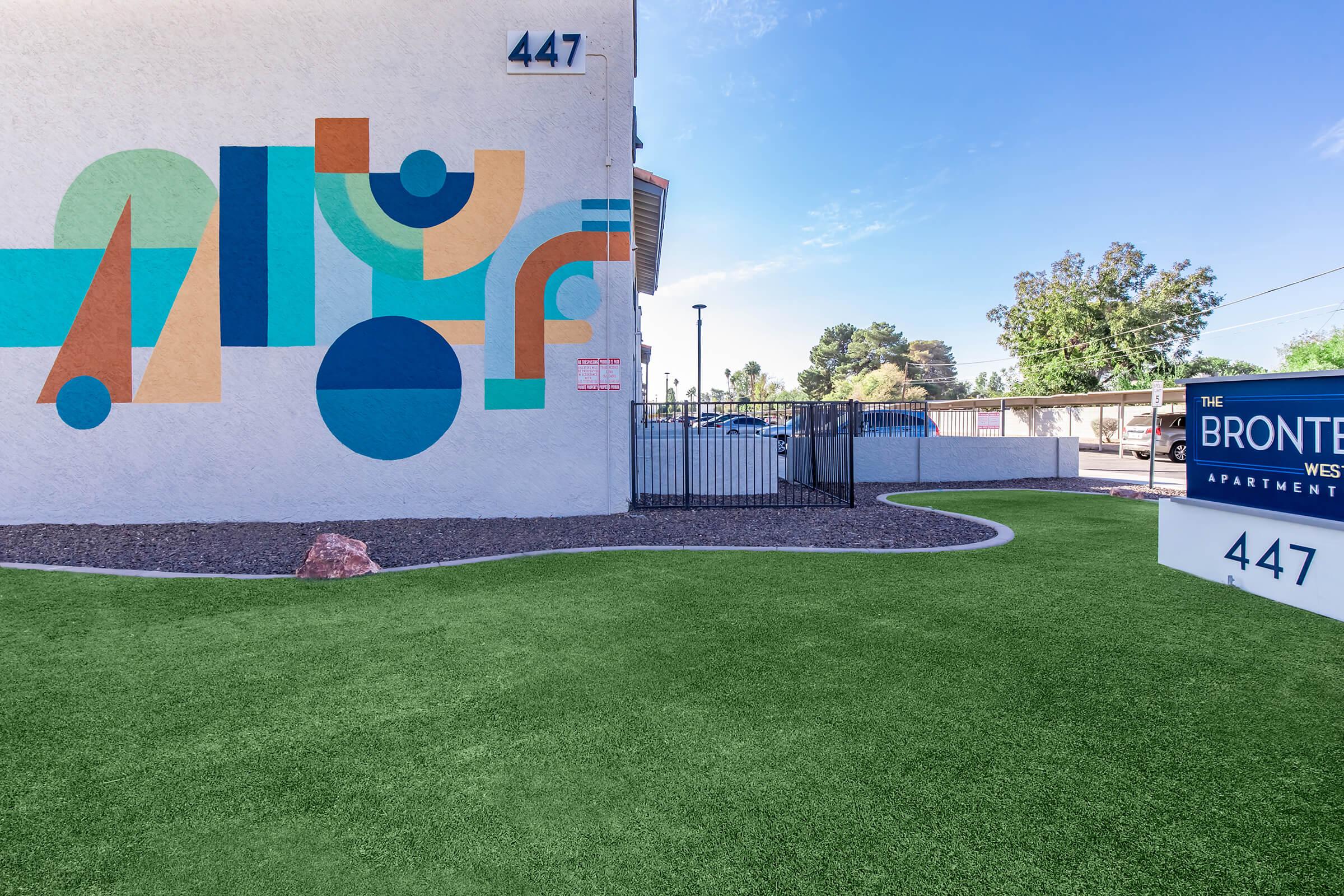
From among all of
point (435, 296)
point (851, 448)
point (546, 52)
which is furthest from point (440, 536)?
point (546, 52)

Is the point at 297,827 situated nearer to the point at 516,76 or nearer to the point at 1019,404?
the point at 516,76

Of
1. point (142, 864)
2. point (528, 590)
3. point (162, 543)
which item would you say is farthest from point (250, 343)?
point (142, 864)

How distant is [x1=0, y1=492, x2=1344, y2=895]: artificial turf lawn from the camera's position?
2.03 m

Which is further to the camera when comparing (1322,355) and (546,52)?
(1322,355)

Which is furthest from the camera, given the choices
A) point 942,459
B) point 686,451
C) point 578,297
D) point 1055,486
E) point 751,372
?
point 751,372

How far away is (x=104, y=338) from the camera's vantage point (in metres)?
8.70

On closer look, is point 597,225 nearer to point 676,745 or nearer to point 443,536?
point 443,536

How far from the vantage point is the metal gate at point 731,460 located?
10.8 metres

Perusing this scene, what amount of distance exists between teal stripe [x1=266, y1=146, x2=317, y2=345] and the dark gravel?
279 centimetres

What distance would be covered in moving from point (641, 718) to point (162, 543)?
24.6 ft

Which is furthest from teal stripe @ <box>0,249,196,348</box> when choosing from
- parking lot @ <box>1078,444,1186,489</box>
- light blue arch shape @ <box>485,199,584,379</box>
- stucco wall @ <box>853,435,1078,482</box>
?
parking lot @ <box>1078,444,1186,489</box>

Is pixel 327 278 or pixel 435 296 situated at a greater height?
pixel 327 278

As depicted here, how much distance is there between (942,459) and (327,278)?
14.2 meters

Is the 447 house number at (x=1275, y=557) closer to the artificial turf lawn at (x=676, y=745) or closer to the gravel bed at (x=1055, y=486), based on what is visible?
the artificial turf lawn at (x=676, y=745)
